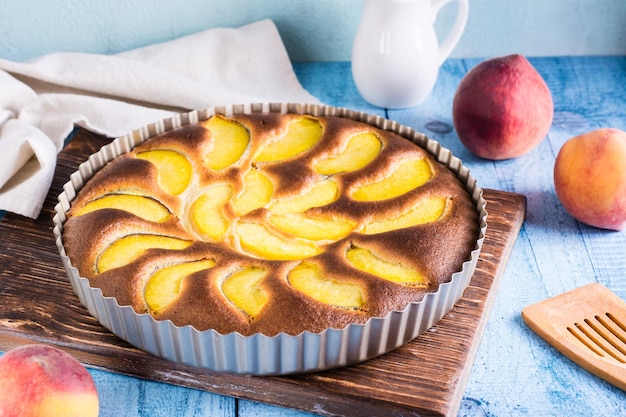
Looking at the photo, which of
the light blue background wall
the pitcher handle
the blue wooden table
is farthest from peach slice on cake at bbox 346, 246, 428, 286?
the light blue background wall

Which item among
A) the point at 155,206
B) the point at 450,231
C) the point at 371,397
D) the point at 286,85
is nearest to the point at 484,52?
the point at 286,85

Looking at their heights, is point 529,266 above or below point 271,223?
below

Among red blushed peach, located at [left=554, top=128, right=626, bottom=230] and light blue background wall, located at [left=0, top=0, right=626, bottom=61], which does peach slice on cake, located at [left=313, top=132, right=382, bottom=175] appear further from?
light blue background wall, located at [left=0, top=0, right=626, bottom=61]

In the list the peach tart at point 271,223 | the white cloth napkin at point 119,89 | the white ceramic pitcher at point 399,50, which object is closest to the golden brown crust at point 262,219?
the peach tart at point 271,223

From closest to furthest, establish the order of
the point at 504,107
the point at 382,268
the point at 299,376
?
the point at 299,376, the point at 382,268, the point at 504,107

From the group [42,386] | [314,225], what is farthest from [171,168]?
[42,386]

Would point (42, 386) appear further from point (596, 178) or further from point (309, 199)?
point (596, 178)

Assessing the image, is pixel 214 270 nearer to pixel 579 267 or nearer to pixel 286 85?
pixel 579 267
